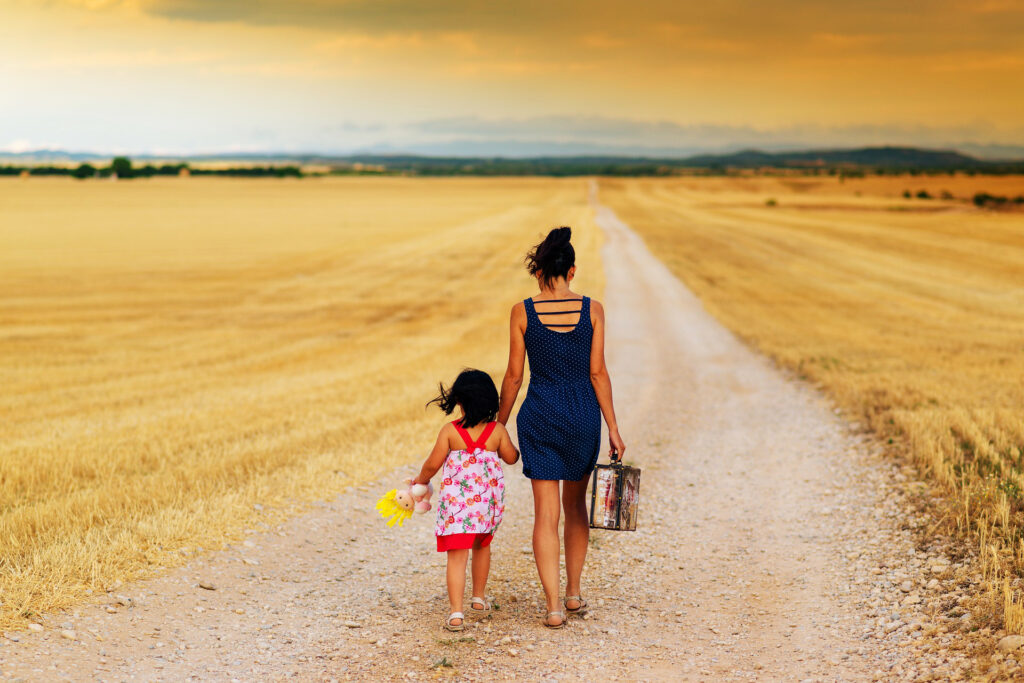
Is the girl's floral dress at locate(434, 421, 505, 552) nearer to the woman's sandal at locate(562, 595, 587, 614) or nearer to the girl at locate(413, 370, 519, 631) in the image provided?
the girl at locate(413, 370, 519, 631)

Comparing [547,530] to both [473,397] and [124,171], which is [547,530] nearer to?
[473,397]

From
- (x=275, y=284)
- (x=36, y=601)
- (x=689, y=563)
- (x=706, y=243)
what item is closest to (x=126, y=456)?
(x=36, y=601)

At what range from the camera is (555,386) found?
562cm

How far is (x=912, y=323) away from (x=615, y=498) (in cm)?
1837

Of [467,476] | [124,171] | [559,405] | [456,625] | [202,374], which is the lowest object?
[202,374]

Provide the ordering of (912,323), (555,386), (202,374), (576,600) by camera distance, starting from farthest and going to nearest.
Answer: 1. (912,323)
2. (202,374)
3. (576,600)
4. (555,386)

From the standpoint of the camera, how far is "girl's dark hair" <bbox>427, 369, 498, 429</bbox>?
5340mm

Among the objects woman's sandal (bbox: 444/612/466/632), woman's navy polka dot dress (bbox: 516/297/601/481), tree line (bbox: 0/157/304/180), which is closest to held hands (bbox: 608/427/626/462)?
woman's navy polka dot dress (bbox: 516/297/601/481)

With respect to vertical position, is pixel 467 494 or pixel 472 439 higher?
pixel 472 439

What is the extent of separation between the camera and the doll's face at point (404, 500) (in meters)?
5.55

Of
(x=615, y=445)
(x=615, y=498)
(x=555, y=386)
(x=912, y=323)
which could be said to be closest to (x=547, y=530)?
(x=615, y=498)

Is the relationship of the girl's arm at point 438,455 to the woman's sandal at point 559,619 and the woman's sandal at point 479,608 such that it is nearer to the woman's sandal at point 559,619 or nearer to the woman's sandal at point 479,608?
the woman's sandal at point 479,608

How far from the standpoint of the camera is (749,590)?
6.62 meters

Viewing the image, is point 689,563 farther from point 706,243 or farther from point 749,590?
point 706,243
